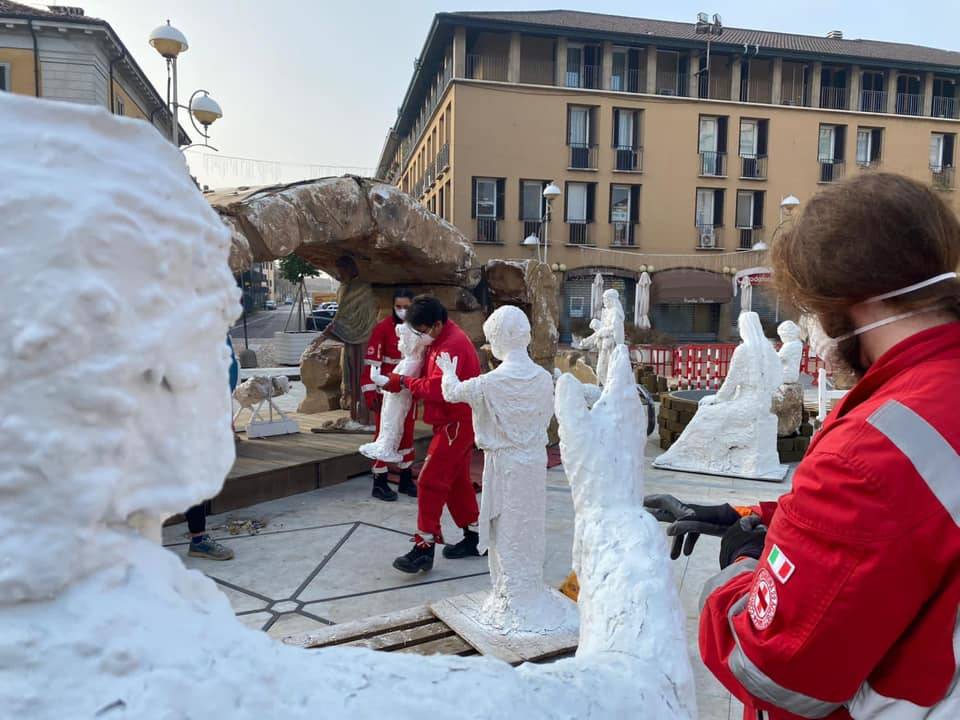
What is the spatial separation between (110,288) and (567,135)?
69.3 feet

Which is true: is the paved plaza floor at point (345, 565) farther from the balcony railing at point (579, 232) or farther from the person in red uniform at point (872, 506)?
the balcony railing at point (579, 232)

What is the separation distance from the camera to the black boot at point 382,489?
557cm

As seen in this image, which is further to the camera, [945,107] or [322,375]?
[945,107]

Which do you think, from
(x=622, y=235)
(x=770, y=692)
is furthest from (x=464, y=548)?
(x=622, y=235)

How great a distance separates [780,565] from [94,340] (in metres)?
1.01

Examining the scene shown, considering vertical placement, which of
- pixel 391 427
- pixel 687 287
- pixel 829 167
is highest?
pixel 829 167

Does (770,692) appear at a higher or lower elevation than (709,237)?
lower

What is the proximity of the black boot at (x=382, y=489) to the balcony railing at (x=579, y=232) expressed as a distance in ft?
52.5

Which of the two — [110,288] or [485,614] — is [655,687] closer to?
[110,288]

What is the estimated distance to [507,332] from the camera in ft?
10.6

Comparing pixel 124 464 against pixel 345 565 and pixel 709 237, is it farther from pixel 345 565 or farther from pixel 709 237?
pixel 709 237

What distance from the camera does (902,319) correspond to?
1129 mm

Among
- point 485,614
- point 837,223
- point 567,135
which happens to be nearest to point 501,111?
point 567,135

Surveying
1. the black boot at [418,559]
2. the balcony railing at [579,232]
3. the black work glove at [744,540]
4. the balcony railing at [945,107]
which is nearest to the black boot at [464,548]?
the black boot at [418,559]
